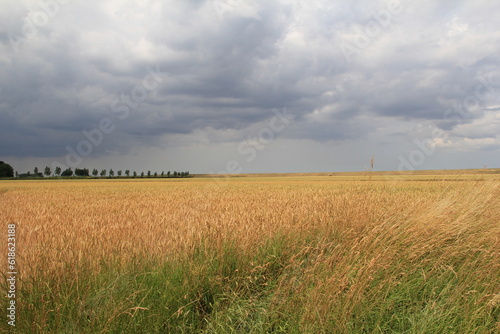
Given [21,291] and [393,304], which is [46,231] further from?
[393,304]

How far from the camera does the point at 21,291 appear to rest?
10.3 feet

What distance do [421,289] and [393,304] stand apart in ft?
2.29

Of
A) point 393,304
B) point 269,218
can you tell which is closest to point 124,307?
point 393,304

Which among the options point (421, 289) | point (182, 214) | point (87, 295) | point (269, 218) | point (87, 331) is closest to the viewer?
point (87, 331)

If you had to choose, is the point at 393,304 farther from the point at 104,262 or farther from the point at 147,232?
A: the point at 147,232

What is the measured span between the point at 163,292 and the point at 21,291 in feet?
4.38

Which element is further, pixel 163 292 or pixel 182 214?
pixel 182 214

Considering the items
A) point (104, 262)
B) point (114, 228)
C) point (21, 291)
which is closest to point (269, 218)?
point (114, 228)

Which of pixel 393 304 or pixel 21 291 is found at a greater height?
pixel 21 291

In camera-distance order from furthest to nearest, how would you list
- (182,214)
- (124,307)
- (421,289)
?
1. (182,214)
2. (421,289)
3. (124,307)

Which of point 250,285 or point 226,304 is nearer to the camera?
point 226,304

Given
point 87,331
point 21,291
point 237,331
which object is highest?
point 21,291

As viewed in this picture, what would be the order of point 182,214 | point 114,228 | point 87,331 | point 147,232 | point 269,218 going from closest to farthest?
point 87,331 → point 147,232 → point 114,228 → point 269,218 → point 182,214

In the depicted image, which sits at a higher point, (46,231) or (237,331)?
(46,231)
